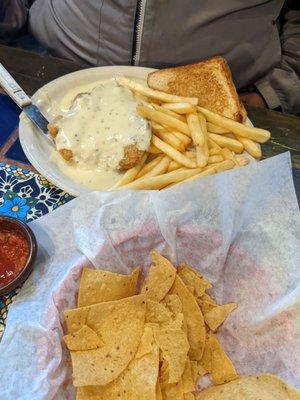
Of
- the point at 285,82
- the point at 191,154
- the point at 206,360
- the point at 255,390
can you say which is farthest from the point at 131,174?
the point at 285,82

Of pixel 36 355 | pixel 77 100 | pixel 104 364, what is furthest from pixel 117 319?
pixel 77 100

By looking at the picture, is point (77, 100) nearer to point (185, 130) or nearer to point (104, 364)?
point (185, 130)

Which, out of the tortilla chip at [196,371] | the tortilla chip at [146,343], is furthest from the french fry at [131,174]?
the tortilla chip at [196,371]

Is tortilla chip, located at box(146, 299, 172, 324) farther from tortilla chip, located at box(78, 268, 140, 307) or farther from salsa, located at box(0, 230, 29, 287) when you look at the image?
salsa, located at box(0, 230, 29, 287)

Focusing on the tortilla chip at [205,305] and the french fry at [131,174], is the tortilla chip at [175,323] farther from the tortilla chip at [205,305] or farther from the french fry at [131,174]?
the french fry at [131,174]

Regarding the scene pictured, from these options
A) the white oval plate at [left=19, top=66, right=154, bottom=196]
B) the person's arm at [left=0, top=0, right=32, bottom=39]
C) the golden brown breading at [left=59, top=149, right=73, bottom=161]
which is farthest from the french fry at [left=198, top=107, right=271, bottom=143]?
the person's arm at [left=0, top=0, right=32, bottom=39]
